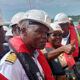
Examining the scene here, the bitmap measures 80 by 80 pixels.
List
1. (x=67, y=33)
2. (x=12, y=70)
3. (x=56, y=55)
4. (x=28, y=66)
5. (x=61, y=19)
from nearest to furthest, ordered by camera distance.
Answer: (x=12, y=70) → (x=28, y=66) → (x=56, y=55) → (x=67, y=33) → (x=61, y=19)

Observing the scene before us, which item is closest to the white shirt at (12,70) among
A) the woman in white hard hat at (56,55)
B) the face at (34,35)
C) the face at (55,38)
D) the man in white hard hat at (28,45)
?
the man in white hard hat at (28,45)

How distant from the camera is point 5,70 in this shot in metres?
1.32

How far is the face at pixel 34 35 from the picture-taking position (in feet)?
5.13

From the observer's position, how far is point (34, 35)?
1568 mm

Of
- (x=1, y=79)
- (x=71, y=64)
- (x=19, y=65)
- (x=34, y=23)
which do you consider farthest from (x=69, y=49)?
(x=1, y=79)

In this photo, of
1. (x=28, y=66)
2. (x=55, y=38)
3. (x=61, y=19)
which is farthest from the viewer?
(x=61, y=19)

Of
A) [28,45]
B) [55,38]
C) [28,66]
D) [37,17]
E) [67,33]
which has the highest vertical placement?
[37,17]

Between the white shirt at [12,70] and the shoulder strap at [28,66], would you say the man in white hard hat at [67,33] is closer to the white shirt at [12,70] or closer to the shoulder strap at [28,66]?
the shoulder strap at [28,66]

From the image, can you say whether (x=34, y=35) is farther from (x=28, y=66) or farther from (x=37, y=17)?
(x=28, y=66)

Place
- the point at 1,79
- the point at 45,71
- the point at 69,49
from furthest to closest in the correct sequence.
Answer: the point at 69,49 → the point at 45,71 → the point at 1,79

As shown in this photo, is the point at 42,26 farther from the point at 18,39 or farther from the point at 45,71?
the point at 45,71

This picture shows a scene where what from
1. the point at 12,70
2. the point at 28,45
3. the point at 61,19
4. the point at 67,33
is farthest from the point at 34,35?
the point at 61,19

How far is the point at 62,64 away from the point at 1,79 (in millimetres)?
1341

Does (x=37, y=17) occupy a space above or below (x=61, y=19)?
above
